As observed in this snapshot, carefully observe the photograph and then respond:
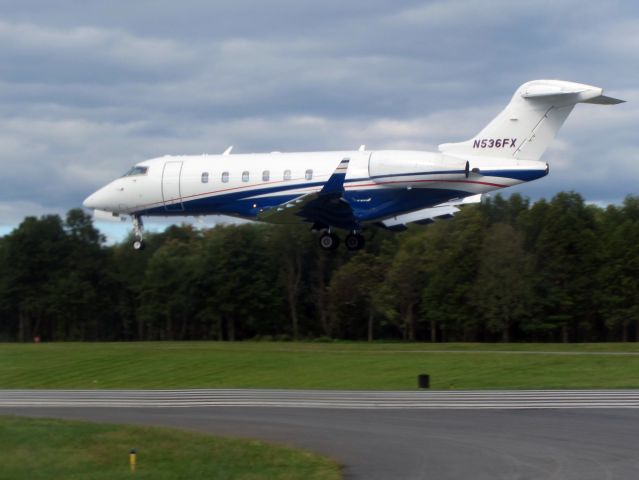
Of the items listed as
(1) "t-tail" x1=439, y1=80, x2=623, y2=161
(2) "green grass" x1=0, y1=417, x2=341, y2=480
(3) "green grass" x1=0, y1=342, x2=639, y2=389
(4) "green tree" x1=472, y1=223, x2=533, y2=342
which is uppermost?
(1) "t-tail" x1=439, y1=80, x2=623, y2=161

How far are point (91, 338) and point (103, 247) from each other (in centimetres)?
891

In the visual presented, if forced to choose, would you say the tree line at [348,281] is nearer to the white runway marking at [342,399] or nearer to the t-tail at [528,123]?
the t-tail at [528,123]

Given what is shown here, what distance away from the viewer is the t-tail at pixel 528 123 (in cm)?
3491

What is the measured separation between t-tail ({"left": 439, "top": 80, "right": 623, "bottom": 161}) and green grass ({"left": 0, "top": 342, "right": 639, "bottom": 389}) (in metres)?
8.05

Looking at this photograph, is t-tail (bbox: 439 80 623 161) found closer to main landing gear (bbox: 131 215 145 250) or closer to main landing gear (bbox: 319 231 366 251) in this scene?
main landing gear (bbox: 319 231 366 251)

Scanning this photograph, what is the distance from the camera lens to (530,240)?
270 ft

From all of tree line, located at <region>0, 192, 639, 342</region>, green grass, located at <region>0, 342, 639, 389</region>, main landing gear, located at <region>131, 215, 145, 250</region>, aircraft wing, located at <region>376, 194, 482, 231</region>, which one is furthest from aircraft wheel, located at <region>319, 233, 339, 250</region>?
tree line, located at <region>0, 192, 639, 342</region>

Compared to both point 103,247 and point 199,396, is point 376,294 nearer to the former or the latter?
point 103,247

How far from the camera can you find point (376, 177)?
34.9 m

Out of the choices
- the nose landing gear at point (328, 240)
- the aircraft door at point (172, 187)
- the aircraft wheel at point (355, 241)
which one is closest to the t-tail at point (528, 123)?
the aircraft wheel at point (355, 241)

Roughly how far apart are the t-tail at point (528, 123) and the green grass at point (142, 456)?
1869cm

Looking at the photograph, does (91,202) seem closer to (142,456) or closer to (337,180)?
(337,180)

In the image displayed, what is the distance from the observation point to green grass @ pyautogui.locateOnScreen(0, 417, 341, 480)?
16.0 m

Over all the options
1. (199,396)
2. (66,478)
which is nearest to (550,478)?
(66,478)
